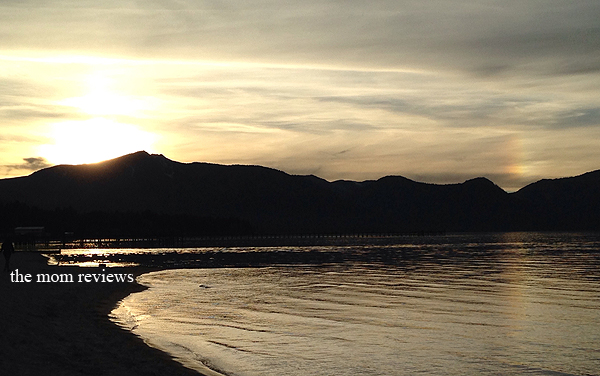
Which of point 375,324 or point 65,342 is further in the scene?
point 375,324

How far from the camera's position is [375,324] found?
25.1m

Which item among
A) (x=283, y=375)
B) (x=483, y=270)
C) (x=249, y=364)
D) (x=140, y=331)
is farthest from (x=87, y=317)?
(x=483, y=270)

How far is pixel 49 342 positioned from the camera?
1780 centimetres

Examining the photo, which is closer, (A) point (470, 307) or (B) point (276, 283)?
(A) point (470, 307)

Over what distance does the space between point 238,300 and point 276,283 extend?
10.2 meters

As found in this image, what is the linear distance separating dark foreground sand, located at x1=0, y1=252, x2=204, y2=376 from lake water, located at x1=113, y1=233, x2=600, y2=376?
3.87ft

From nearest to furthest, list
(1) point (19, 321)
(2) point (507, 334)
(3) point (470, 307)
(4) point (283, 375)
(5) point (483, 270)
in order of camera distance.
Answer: (4) point (283, 375), (1) point (19, 321), (2) point (507, 334), (3) point (470, 307), (5) point (483, 270)

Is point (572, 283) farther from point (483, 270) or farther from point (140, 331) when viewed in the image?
point (140, 331)

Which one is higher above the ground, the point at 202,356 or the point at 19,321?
the point at 19,321

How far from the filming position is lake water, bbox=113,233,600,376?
60.5ft

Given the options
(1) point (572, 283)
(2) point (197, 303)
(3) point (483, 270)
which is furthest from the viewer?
(3) point (483, 270)

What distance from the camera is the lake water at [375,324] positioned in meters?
18.4

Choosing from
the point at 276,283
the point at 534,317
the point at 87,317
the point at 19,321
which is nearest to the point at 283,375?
the point at 19,321

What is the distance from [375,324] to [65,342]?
12587 mm
